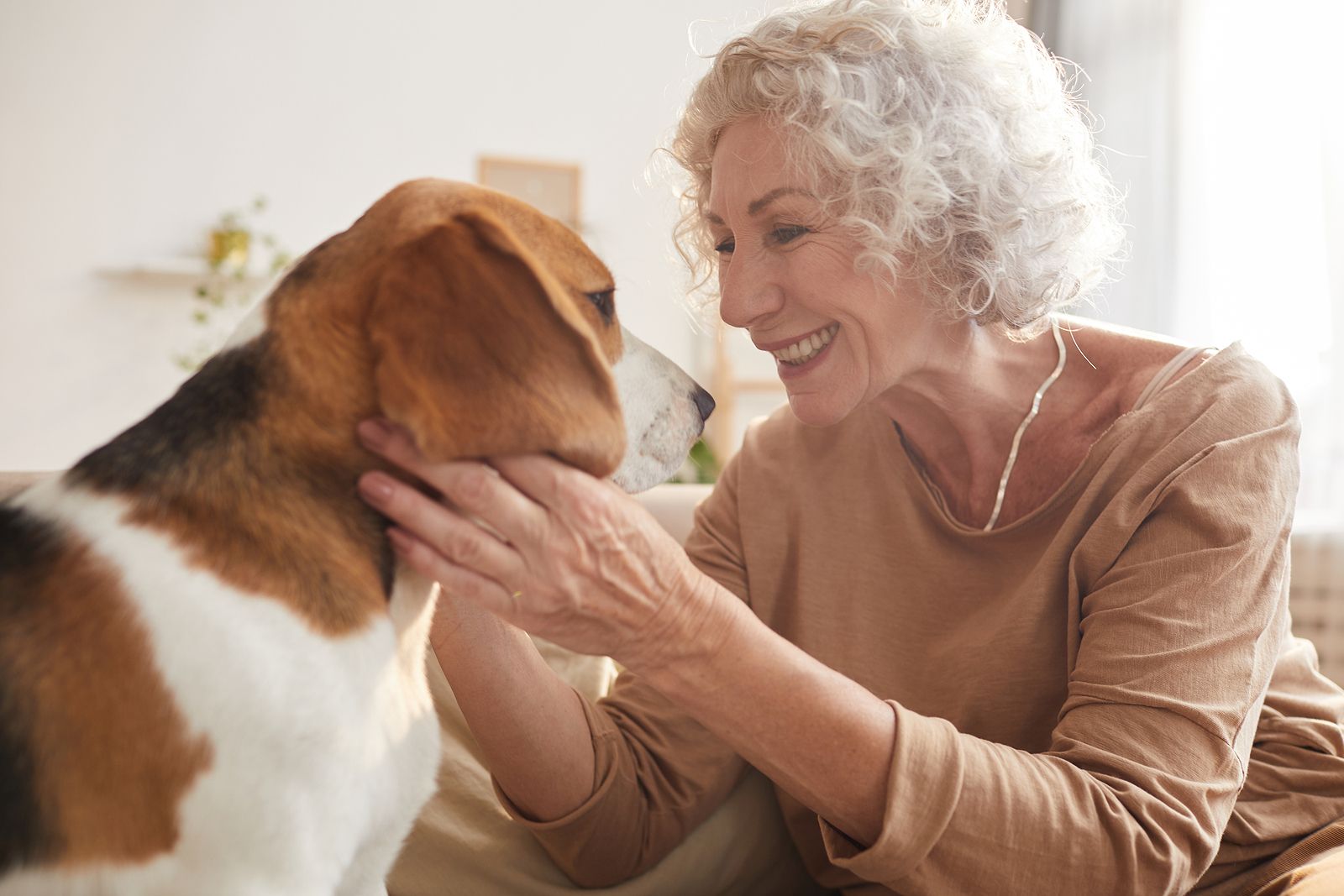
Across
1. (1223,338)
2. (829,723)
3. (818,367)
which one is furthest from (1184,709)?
(1223,338)

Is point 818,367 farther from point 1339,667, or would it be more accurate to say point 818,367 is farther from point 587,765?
point 1339,667

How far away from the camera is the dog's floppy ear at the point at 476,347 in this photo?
67 centimetres

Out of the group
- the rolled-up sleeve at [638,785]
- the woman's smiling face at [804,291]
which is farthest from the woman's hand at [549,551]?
the woman's smiling face at [804,291]

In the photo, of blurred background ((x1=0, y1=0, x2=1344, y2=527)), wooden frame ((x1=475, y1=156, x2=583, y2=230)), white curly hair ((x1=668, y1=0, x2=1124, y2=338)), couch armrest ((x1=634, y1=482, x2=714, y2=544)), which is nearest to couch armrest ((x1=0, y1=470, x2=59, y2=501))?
couch armrest ((x1=634, y1=482, x2=714, y2=544))

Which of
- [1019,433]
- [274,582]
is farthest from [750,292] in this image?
[274,582]

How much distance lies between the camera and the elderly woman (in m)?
0.92

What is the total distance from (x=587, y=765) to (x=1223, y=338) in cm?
252

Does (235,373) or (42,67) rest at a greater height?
(42,67)

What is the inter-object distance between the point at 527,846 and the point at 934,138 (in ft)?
3.12

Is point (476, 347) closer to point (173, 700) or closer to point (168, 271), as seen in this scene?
point (173, 700)

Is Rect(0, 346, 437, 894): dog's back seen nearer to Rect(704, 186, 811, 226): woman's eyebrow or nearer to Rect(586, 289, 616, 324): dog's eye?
Rect(586, 289, 616, 324): dog's eye

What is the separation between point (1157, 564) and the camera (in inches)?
41.4

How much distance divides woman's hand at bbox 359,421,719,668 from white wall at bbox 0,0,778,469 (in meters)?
2.75

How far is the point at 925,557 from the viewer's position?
52.3 inches
